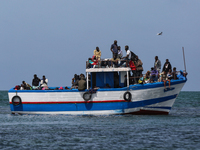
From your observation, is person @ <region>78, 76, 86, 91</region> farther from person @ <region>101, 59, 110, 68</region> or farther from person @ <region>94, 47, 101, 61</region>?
person @ <region>94, 47, 101, 61</region>

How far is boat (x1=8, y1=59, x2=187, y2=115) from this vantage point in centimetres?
2792

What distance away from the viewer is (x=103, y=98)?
28125 millimetres

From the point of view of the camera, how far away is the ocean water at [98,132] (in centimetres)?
1864

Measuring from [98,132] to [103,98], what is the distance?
627 cm

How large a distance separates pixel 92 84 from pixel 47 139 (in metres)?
9.68

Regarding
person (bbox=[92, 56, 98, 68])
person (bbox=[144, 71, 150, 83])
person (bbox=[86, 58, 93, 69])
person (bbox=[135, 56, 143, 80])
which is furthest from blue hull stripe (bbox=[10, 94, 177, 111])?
person (bbox=[92, 56, 98, 68])

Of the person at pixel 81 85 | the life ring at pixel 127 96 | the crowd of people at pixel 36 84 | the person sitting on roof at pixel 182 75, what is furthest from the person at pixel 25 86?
the person sitting on roof at pixel 182 75

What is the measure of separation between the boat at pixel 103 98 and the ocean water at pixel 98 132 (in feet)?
1.90

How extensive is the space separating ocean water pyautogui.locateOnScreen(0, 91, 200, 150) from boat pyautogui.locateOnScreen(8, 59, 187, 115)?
580mm

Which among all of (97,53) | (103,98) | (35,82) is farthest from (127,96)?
(35,82)

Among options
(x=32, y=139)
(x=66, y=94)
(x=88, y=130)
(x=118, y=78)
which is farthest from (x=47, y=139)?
(x=118, y=78)

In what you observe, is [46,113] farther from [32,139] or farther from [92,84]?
[32,139]

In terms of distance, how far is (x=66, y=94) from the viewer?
28641 mm

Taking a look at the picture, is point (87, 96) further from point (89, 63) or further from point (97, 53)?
point (97, 53)
